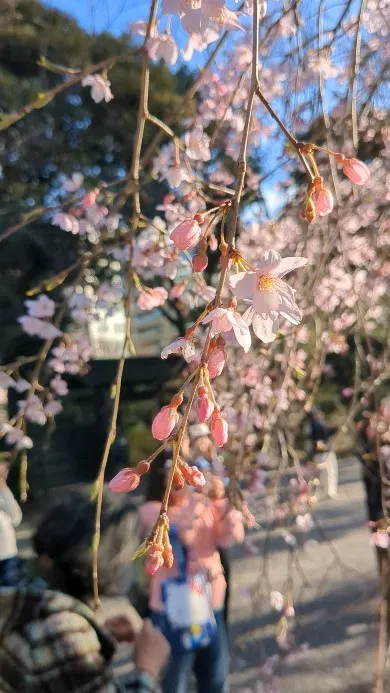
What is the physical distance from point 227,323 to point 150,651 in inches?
36.6

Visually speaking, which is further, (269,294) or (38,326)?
(38,326)

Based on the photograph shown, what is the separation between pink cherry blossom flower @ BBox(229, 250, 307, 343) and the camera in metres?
0.54

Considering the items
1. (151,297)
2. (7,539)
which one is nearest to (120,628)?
(7,539)

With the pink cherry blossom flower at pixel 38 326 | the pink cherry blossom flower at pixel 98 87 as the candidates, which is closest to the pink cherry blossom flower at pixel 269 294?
the pink cherry blossom flower at pixel 98 87

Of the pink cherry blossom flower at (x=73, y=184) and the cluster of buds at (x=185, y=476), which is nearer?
the cluster of buds at (x=185, y=476)

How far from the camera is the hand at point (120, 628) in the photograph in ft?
4.38

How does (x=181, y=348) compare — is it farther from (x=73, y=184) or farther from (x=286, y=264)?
(x=73, y=184)

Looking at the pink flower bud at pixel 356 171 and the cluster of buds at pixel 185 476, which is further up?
the pink flower bud at pixel 356 171

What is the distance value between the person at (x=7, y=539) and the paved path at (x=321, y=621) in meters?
0.80

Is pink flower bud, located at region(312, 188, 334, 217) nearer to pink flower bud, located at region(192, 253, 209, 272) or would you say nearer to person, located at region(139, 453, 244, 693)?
pink flower bud, located at region(192, 253, 209, 272)

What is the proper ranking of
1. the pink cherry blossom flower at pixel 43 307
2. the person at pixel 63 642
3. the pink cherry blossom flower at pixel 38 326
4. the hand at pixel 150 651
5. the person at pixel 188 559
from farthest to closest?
the pink cherry blossom flower at pixel 43 307 < the pink cherry blossom flower at pixel 38 326 < the person at pixel 188 559 < the hand at pixel 150 651 < the person at pixel 63 642

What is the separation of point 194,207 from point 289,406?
2.41 ft

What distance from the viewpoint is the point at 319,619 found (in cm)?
295

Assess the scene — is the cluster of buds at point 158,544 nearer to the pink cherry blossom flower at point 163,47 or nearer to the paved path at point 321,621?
the pink cherry blossom flower at point 163,47
